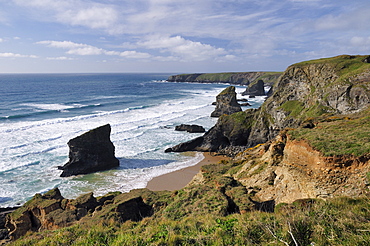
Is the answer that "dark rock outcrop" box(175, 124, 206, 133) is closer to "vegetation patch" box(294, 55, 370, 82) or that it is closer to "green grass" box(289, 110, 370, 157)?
"vegetation patch" box(294, 55, 370, 82)

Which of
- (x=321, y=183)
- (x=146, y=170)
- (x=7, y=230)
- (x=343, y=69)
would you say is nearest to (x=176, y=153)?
(x=146, y=170)

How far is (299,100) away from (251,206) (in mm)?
32255

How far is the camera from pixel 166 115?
6506cm

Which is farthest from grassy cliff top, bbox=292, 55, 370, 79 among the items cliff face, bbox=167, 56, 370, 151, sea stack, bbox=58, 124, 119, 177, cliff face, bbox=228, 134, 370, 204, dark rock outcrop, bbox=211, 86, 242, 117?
sea stack, bbox=58, 124, 119, 177

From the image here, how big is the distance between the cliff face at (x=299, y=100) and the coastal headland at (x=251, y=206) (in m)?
4.31

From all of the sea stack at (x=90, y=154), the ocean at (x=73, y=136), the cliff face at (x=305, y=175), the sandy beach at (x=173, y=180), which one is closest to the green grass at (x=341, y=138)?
the cliff face at (x=305, y=175)

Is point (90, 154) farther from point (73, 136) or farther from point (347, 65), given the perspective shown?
point (347, 65)

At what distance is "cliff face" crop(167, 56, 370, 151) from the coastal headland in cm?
431

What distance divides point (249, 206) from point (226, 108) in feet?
173

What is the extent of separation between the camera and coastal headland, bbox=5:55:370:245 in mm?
7148

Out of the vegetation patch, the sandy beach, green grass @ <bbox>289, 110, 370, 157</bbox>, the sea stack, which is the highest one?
the vegetation patch

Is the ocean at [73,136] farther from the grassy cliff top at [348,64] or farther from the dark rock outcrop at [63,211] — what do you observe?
the grassy cliff top at [348,64]

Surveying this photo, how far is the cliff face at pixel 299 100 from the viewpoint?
1282 inches

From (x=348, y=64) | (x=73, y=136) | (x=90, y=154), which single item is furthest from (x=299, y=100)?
(x=73, y=136)
